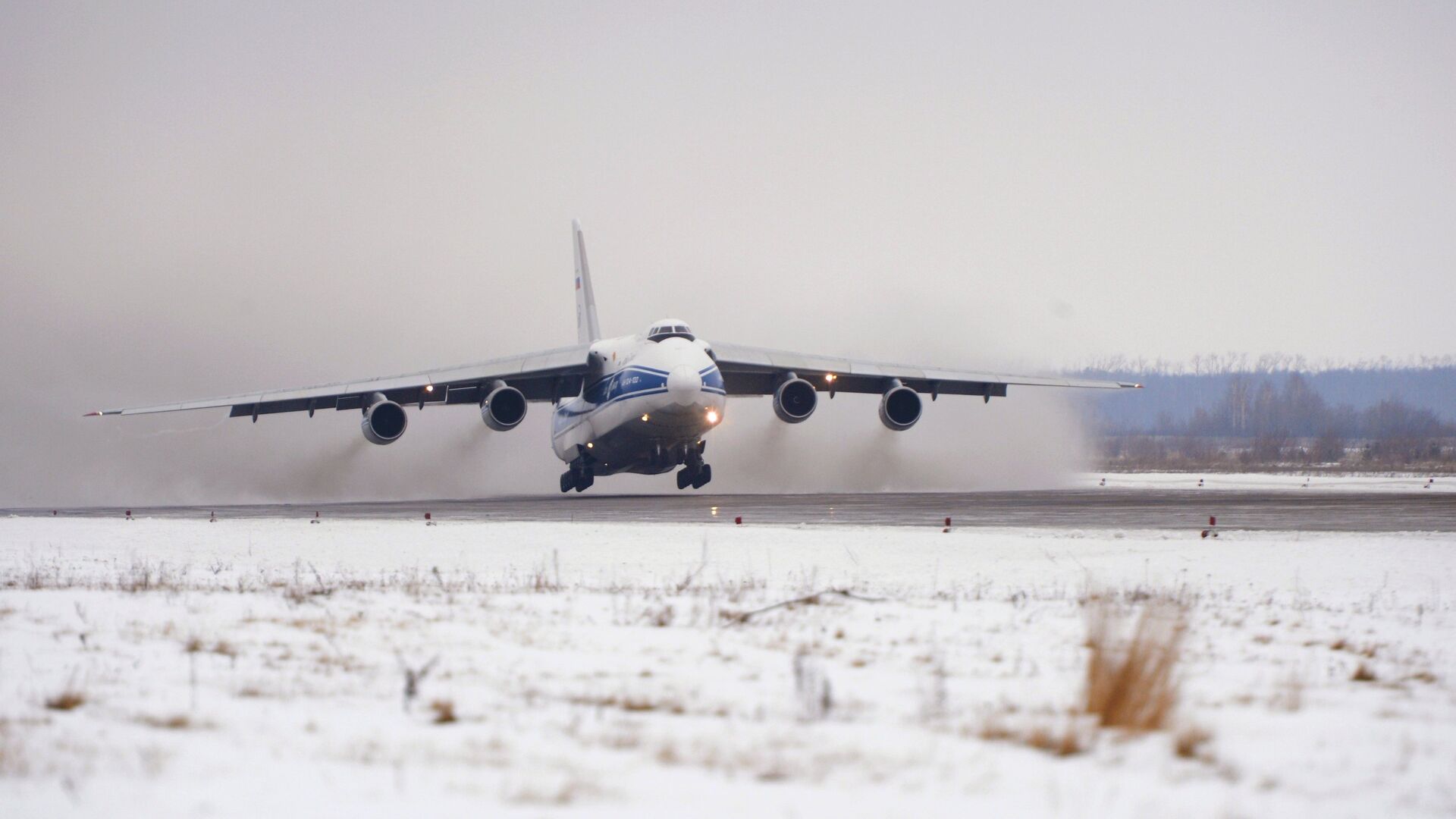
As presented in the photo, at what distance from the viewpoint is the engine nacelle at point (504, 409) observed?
27.7 m

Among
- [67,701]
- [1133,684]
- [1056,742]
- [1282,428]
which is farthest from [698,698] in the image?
[1282,428]

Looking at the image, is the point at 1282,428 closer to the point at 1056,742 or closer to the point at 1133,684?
the point at 1133,684

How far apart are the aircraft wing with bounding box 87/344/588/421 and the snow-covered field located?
1800 cm

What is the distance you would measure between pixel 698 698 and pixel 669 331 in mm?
22554

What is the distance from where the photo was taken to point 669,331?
27.2m

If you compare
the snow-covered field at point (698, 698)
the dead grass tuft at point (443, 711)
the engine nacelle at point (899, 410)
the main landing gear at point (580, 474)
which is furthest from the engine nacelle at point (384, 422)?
the dead grass tuft at point (443, 711)

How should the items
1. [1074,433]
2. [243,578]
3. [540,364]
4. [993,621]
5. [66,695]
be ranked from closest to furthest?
[66,695]
[993,621]
[243,578]
[540,364]
[1074,433]

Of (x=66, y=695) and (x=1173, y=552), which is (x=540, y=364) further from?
(x=66, y=695)

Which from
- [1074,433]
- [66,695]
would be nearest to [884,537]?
[66,695]

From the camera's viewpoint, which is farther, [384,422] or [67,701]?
[384,422]

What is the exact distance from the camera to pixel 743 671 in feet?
18.0

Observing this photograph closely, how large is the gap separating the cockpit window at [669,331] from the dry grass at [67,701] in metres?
22.6

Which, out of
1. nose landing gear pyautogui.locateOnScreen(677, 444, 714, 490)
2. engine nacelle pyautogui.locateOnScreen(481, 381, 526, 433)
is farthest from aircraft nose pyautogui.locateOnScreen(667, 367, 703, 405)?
nose landing gear pyautogui.locateOnScreen(677, 444, 714, 490)

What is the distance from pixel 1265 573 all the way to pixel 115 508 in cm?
2787
